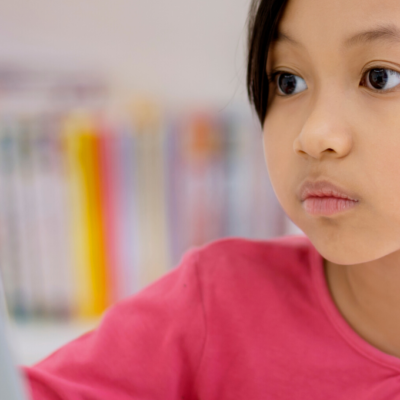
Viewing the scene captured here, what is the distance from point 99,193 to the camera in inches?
53.1

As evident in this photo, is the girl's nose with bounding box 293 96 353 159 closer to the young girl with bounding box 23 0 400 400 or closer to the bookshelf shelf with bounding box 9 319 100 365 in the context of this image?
the young girl with bounding box 23 0 400 400

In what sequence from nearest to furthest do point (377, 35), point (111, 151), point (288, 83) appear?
1. point (377, 35)
2. point (288, 83)
3. point (111, 151)

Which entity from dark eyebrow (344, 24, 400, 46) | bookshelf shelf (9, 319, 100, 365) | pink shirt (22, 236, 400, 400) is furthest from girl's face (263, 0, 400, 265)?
bookshelf shelf (9, 319, 100, 365)

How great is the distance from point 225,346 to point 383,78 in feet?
1.06

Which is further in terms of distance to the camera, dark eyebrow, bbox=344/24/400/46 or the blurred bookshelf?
the blurred bookshelf

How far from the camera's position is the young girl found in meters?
0.46

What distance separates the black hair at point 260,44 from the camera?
55 cm

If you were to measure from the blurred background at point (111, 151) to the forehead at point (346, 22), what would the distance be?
31.7 inches

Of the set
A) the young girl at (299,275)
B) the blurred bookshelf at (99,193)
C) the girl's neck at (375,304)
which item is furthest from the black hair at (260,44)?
the blurred bookshelf at (99,193)

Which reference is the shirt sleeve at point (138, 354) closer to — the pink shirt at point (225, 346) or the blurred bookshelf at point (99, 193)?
the pink shirt at point (225, 346)

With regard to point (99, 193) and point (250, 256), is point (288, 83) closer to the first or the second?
point (250, 256)

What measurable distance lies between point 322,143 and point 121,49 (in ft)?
3.31

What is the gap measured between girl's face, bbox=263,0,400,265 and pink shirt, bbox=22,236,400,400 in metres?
0.13

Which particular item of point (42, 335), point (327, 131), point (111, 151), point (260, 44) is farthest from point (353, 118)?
point (42, 335)
